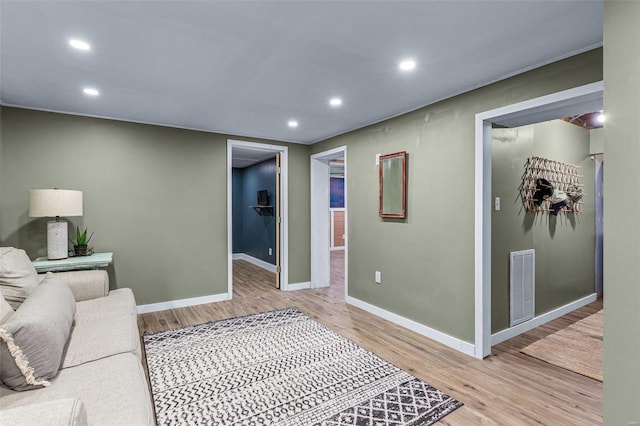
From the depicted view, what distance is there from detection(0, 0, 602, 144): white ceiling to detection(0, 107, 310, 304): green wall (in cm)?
43

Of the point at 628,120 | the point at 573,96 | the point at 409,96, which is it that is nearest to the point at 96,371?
the point at 628,120

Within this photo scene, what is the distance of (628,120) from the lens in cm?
123

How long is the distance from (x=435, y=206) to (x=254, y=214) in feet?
15.8

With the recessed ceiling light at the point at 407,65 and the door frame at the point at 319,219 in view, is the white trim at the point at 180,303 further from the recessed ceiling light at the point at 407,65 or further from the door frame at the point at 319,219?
the recessed ceiling light at the point at 407,65

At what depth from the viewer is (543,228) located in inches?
136

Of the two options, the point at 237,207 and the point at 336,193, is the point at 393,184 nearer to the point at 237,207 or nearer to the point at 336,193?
the point at 237,207

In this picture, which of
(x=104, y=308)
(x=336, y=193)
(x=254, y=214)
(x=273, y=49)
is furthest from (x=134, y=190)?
(x=336, y=193)

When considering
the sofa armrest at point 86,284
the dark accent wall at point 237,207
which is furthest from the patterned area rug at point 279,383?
the dark accent wall at point 237,207

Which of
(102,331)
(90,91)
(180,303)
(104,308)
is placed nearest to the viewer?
(102,331)

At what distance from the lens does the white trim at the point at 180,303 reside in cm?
383

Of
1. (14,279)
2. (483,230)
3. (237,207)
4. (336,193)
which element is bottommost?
(14,279)

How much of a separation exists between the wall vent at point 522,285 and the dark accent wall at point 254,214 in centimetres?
415

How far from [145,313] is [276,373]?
88.7 inches

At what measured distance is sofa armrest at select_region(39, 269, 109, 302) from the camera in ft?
8.48
